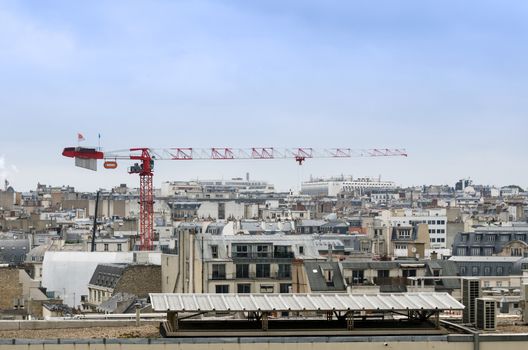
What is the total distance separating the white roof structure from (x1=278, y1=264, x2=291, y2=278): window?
43.4 m

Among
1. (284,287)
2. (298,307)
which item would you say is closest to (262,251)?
(284,287)

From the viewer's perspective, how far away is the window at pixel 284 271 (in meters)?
69.9

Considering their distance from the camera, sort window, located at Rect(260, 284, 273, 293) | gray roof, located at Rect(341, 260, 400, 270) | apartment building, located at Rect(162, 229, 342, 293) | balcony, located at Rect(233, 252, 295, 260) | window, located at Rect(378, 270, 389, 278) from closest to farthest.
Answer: gray roof, located at Rect(341, 260, 400, 270) < window, located at Rect(378, 270, 389, 278) < window, located at Rect(260, 284, 273, 293) < apartment building, located at Rect(162, 229, 342, 293) < balcony, located at Rect(233, 252, 295, 260)

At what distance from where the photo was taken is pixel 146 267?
86.3m

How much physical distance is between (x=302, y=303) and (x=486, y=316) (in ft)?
12.5

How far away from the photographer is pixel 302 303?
25.7 m

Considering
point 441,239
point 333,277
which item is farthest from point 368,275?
point 441,239

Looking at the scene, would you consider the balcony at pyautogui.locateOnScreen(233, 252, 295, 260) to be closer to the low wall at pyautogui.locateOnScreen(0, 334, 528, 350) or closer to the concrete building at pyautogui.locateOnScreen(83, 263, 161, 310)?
the concrete building at pyautogui.locateOnScreen(83, 263, 161, 310)

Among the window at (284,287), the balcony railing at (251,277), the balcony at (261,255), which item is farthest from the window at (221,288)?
the window at (284,287)

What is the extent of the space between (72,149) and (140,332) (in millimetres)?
166575

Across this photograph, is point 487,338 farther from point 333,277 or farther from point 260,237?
point 260,237

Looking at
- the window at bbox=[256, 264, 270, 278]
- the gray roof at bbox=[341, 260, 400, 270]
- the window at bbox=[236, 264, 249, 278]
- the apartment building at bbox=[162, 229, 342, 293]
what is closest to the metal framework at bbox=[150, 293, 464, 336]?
the gray roof at bbox=[341, 260, 400, 270]

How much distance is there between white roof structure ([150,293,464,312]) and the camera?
2497cm

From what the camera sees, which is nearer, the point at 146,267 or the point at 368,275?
the point at 368,275
